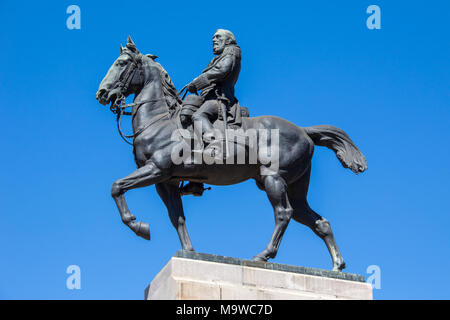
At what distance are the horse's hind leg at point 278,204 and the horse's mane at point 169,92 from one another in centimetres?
227

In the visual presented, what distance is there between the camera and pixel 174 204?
17.3 metres

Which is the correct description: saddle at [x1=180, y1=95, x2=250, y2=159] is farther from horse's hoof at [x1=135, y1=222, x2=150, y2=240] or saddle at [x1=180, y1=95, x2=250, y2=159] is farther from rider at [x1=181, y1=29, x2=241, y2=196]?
horse's hoof at [x1=135, y1=222, x2=150, y2=240]

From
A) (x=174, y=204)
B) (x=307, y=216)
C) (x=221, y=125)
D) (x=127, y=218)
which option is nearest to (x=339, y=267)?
(x=307, y=216)

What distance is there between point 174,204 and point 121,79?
2659mm

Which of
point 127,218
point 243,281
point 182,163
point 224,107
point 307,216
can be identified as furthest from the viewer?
point 307,216

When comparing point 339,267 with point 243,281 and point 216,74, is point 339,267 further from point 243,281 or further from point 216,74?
point 216,74

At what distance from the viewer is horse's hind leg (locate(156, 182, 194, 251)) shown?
17.1m

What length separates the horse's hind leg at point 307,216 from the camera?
17609 millimetres

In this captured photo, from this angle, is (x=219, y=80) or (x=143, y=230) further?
(x=219, y=80)

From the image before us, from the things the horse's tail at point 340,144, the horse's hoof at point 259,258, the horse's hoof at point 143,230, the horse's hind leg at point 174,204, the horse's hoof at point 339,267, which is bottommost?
the horse's hoof at point 339,267

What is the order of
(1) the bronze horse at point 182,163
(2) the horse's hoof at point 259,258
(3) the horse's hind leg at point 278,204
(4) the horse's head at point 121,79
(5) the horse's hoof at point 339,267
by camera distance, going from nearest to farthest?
(2) the horse's hoof at point 259,258, (1) the bronze horse at point 182,163, (3) the horse's hind leg at point 278,204, (5) the horse's hoof at point 339,267, (4) the horse's head at point 121,79

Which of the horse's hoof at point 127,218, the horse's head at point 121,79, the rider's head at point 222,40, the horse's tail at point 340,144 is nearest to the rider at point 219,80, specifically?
the rider's head at point 222,40

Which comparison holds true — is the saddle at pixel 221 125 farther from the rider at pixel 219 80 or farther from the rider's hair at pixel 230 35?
the rider's hair at pixel 230 35

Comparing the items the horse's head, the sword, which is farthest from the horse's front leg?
the horse's head
